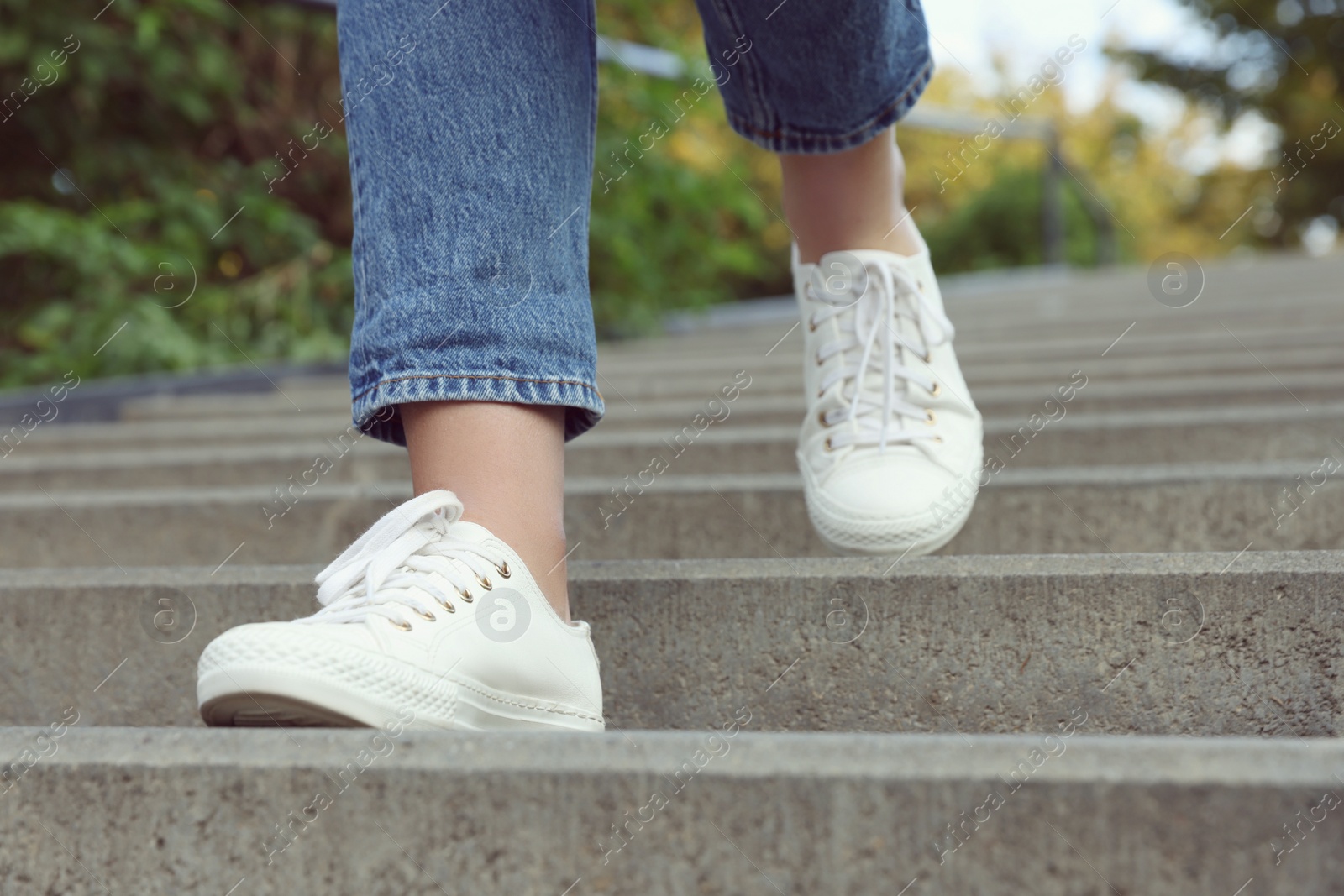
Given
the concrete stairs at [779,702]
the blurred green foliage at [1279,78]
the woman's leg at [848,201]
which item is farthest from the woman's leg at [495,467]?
the blurred green foliage at [1279,78]

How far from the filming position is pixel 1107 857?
1.93 feet

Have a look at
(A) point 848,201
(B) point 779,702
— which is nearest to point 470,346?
(B) point 779,702

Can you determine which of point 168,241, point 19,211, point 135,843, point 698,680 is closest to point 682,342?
point 168,241

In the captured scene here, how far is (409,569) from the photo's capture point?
847 mm

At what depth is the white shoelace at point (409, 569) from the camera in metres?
0.82

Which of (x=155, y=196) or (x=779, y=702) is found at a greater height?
(x=155, y=196)

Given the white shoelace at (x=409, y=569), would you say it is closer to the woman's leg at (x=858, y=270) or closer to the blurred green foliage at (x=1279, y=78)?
the woman's leg at (x=858, y=270)

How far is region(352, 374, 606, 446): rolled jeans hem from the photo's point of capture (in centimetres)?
87

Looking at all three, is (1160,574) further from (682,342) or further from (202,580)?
(682,342)

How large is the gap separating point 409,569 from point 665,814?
0.29 m

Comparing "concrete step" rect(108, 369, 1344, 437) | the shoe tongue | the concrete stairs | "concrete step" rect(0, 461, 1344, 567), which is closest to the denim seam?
the shoe tongue

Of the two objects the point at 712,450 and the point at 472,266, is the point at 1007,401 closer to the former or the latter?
the point at 712,450

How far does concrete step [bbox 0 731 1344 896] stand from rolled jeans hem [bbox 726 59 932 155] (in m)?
0.63

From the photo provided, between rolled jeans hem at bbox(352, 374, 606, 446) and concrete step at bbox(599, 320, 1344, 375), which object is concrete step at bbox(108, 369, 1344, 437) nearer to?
concrete step at bbox(599, 320, 1344, 375)
